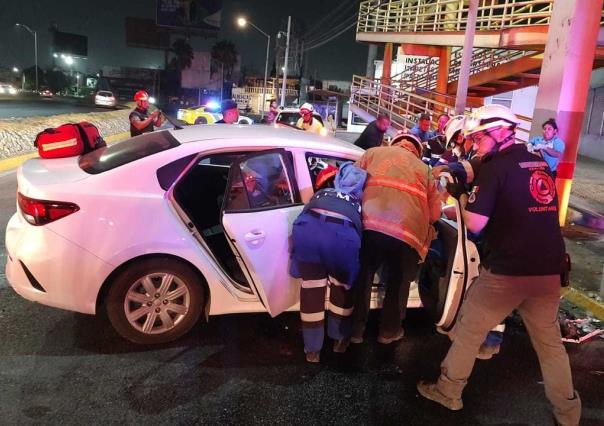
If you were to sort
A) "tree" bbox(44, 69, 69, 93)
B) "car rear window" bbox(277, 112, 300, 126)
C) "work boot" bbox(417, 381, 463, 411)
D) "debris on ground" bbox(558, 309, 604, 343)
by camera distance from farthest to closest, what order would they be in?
"tree" bbox(44, 69, 69, 93) < "car rear window" bbox(277, 112, 300, 126) < "debris on ground" bbox(558, 309, 604, 343) < "work boot" bbox(417, 381, 463, 411)

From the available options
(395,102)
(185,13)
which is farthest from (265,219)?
(185,13)

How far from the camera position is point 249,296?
393cm

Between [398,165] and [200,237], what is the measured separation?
57.2 inches

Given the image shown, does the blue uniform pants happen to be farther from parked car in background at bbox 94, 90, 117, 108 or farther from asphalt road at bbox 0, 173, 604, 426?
parked car in background at bbox 94, 90, 117, 108

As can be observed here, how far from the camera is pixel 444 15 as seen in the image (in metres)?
18.4

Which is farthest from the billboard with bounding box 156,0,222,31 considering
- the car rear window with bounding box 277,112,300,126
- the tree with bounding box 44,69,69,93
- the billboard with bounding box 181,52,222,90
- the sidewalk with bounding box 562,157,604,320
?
the sidewalk with bounding box 562,157,604,320

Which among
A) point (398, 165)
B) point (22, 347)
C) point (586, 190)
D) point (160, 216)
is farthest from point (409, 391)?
point (586, 190)

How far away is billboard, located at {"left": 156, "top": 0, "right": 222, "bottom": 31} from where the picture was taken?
7469 cm

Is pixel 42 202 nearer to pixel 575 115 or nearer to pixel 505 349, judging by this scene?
pixel 505 349

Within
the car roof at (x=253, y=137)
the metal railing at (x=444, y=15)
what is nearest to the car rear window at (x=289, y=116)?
the metal railing at (x=444, y=15)

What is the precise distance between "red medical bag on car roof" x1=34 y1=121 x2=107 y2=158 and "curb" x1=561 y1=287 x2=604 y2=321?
15.0 feet

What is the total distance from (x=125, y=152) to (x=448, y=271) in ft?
8.18

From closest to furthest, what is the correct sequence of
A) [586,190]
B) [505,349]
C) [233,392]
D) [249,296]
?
[233,392] < [249,296] < [505,349] < [586,190]

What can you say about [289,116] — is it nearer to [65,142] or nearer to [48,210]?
[65,142]
